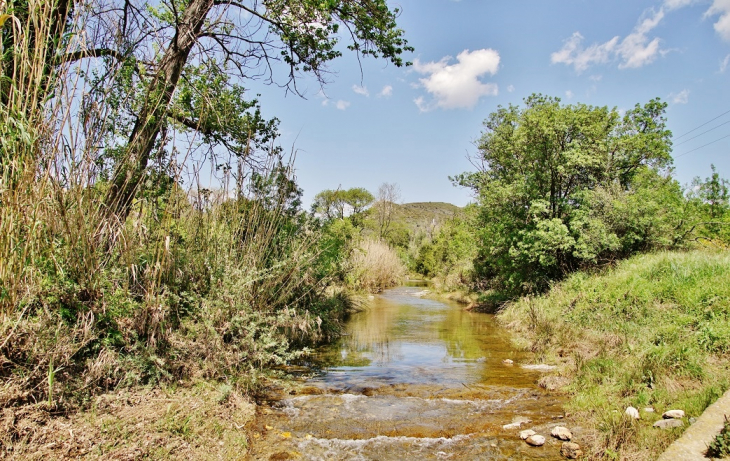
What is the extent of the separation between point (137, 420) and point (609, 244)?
465 inches

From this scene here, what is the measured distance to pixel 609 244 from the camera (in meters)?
11.4

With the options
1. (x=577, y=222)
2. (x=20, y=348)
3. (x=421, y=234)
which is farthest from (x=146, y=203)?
(x=421, y=234)

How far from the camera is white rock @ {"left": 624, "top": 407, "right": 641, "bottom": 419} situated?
4.79m

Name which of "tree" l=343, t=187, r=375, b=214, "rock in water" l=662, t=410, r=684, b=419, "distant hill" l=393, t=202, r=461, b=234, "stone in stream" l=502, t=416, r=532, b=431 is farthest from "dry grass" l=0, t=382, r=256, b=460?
"distant hill" l=393, t=202, r=461, b=234

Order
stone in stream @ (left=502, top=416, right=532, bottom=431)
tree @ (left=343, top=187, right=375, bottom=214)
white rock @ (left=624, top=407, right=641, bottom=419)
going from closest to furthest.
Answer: white rock @ (left=624, top=407, right=641, bottom=419)
stone in stream @ (left=502, top=416, right=532, bottom=431)
tree @ (left=343, top=187, right=375, bottom=214)

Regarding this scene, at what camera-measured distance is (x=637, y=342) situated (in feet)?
23.3

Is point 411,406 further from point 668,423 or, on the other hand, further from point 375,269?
point 375,269

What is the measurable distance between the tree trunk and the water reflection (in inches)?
163

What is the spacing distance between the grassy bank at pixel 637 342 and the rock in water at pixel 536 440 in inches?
18.7

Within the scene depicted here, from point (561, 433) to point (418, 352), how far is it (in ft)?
15.5

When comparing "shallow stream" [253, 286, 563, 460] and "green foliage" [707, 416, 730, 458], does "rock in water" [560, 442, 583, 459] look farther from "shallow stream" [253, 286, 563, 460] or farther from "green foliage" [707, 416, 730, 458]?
"green foliage" [707, 416, 730, 458]

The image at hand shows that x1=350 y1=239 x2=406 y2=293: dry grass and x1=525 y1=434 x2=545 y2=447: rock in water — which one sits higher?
x1=350 y1=239 x2=406 y2=293: dry grass

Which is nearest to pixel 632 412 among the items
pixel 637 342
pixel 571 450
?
pixel 571 450

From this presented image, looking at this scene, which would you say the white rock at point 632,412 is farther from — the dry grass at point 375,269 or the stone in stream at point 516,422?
the dry grass at point 375,269
